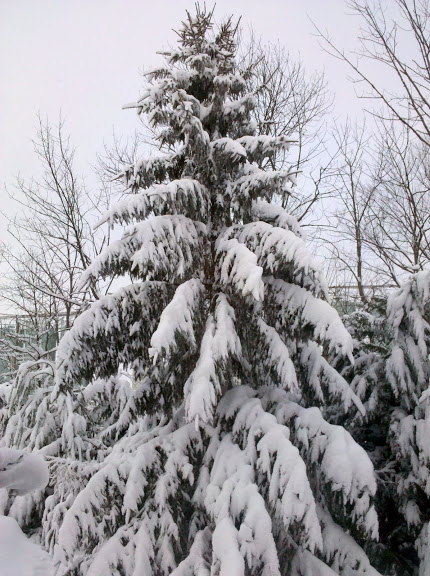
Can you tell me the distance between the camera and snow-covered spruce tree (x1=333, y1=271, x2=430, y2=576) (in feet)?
16.0

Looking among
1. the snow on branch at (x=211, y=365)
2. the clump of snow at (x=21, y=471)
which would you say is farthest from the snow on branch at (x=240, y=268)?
the clump of snow at (x=21, y=471)

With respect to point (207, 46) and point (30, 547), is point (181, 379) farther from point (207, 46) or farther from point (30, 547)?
point (30, 547)

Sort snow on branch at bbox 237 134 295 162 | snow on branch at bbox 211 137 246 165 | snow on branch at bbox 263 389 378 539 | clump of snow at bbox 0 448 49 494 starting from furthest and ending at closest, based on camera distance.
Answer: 1. snow on branch at bbox 237 134 295 162
2. snow on branch at bbox 211 137 246 165
3. snow on branch at bbox 263 389 378 539
4. clump of snow at bbox 0 448 49 494

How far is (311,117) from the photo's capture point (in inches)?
508

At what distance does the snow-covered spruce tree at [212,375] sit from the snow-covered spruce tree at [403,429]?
1116 mm

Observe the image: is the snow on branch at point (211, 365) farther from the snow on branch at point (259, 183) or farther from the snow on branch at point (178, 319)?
the snow on branch at point (259, 183)

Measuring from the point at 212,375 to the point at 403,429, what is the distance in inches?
118

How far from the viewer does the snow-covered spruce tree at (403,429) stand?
4.87m

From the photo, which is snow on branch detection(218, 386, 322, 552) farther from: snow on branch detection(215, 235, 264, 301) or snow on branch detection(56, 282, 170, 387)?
snow on branch detection(56, 282, 170, 387)

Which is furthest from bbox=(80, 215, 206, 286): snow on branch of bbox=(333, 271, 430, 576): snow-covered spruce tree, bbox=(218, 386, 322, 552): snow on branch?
bbox=(333, 271, 430, 576): snow-covered spruce tree

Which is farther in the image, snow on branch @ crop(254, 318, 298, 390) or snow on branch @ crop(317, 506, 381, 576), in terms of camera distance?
snow on branch @ crop(254, 318, 298, 390)

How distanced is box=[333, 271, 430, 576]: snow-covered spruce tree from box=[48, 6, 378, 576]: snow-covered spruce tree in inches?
44.0

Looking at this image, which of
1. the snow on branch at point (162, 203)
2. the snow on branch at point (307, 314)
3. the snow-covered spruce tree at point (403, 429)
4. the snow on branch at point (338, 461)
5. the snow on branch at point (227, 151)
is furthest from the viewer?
the snow-covered spruce tree at point (403, 429)

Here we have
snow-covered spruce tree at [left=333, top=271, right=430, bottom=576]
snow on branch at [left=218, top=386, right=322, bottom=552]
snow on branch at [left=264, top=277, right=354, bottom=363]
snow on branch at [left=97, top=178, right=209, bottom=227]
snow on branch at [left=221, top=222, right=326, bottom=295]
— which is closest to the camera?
snow on branch at [left=218, top=386, right=322, bottom=552]
